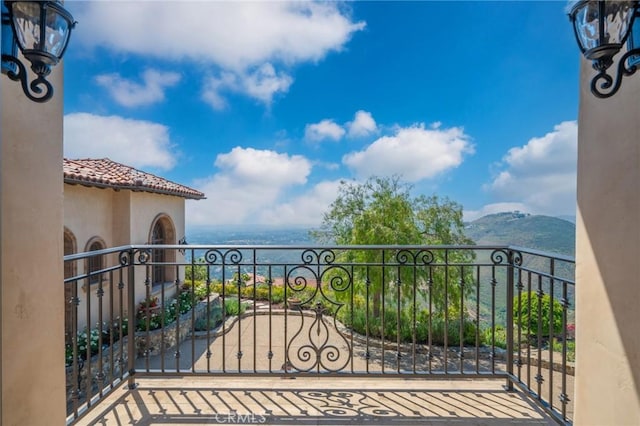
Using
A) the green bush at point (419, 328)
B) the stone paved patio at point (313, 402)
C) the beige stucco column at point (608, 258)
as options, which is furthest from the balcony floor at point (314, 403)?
the green bush at point (419, 328)

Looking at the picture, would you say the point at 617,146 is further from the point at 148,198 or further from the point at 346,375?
the point at 148,198

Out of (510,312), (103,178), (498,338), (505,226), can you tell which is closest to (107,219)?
(103,178)

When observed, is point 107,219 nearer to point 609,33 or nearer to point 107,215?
point 107,215

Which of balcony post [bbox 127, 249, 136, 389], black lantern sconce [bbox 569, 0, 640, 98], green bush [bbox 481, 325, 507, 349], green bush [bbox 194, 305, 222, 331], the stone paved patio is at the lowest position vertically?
green bush [bbox 481, 325, 507, 349]

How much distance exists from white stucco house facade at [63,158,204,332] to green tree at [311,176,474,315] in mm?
4007

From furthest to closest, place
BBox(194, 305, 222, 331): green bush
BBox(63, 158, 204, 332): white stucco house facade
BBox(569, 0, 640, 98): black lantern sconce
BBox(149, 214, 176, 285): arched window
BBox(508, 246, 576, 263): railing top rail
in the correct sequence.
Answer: BBox(149, 214, 176, 285): arched window < BBox(194, 305, 222, 331): green bush < BBox(63, 158, 204, 332): white stucco house facade < BBox(508, 246, 576, 263): railing top rail < BBox(569, 0, 640, 98): black lantern sconce

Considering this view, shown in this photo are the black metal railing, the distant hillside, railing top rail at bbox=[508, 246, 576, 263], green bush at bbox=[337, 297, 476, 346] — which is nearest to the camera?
railing top rail at bbox=[508, 246, 576, 263]

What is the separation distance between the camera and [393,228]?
7.01 metres

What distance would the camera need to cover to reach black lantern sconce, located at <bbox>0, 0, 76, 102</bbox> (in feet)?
3.16

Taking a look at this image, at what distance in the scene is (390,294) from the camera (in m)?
7.26

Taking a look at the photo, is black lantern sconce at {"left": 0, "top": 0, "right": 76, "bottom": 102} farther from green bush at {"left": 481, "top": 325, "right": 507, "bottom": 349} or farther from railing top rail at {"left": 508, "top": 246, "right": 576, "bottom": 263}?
green bush at {"left": 481, "top": 325, "right": 507, "bottom": 349}

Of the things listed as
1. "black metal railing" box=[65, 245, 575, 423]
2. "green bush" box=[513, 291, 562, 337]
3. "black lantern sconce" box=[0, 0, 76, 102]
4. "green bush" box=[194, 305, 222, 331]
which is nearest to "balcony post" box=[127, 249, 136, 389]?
"black metal railing" box=[65, 245, 575, 423]

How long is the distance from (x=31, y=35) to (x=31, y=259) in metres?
0.77

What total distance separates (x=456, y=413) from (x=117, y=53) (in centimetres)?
1279
